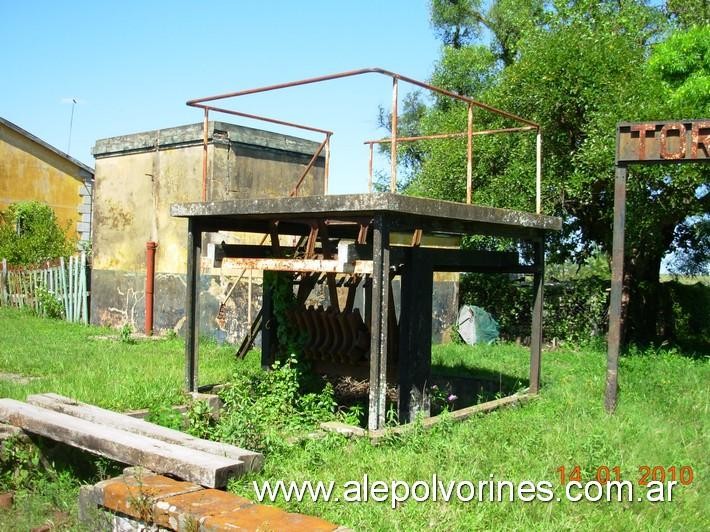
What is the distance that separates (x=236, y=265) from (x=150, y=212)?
27.0ft

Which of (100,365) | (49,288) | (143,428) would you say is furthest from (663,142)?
(49,288)

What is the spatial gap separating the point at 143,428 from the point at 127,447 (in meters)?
0.69

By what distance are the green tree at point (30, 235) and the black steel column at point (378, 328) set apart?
777 inches

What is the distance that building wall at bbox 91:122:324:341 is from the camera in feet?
43.8

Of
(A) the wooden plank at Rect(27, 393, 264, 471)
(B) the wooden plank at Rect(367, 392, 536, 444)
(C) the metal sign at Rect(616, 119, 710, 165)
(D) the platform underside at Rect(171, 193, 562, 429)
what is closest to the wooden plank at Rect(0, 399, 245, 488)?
(A) the wooden plank at Rect(27, 393, 264, 471)

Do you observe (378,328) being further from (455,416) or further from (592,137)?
(592,137)

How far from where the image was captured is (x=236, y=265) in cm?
729

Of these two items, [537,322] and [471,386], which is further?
[471,386]

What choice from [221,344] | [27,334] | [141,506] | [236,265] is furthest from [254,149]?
[141,506]

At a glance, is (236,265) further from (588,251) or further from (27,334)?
(588,251)

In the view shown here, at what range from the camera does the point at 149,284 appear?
14.6 m

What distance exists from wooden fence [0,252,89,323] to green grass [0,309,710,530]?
5.37 m

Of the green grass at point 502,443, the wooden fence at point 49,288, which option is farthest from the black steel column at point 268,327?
the wooden fence at point 49,288

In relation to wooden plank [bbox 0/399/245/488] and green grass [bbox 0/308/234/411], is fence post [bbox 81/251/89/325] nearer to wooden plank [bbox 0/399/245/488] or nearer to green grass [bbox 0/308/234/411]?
green grass [bbox 0/308/234/411]
